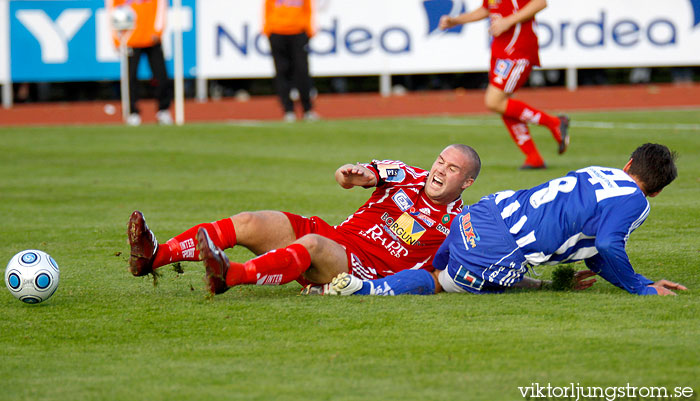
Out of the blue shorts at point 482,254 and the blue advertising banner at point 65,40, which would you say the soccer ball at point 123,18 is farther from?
the blue shorts at point 482,254

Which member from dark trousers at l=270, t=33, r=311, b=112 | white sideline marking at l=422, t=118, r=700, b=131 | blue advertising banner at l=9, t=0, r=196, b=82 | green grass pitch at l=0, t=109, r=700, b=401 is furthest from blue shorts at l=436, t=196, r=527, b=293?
blue advertising banner at l=9, t=0, r=196, b=82

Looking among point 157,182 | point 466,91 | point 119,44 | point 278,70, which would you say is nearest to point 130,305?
point 157,182

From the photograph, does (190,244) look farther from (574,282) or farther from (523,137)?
(523,137)

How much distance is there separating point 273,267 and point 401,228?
2.70 ft

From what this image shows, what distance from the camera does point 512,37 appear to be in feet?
33.9

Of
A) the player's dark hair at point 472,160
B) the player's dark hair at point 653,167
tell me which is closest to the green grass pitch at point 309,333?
the player's dark hair at point 653,167

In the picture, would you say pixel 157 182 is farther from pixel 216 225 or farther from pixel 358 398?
pixel 358 398

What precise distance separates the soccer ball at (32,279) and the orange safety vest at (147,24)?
12388 mm

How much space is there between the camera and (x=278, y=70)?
55.5 ft

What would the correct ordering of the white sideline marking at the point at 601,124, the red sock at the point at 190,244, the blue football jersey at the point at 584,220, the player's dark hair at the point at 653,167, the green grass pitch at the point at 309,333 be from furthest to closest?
1. the white sideline marking at the point at 601,124
2. the red sock at the point at 190,244
3. the player's dark hair at the point at 653,167
4. the blue football jersey at the point at 584,220
5. the green grass pitch at the point at 309,333

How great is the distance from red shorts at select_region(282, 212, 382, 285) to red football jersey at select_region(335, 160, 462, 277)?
0.04 feet

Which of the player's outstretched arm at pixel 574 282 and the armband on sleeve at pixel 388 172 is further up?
the armband on sleeve at pixel 388 172

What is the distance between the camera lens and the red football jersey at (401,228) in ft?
17.4

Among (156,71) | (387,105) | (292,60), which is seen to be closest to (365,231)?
(292,60)
